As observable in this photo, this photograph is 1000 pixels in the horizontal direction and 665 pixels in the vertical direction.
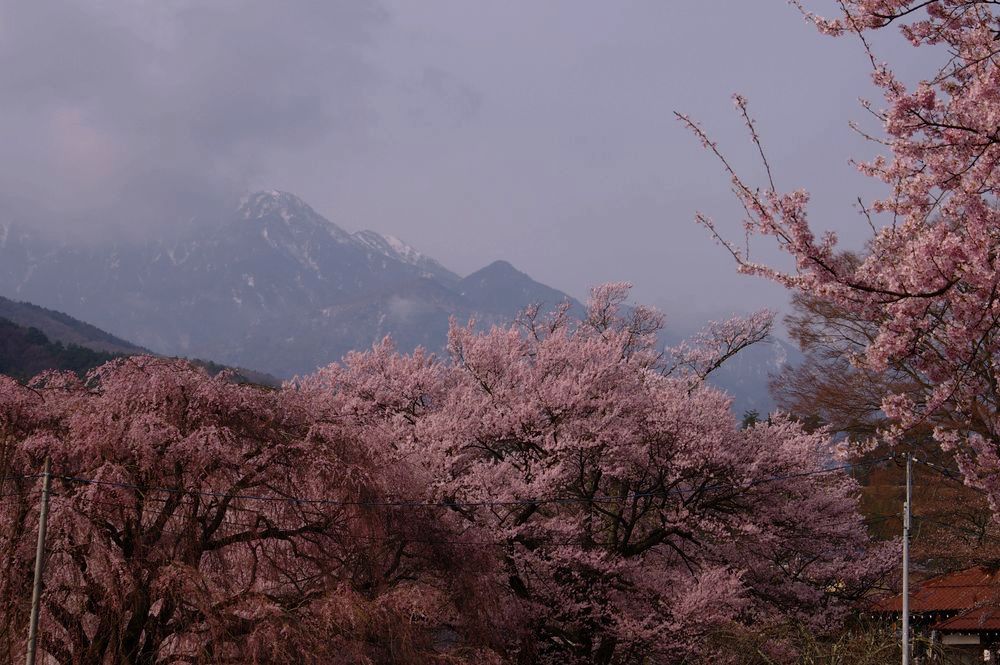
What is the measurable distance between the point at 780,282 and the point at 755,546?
15.1 metres

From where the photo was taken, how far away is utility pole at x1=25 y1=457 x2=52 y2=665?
40.4ft

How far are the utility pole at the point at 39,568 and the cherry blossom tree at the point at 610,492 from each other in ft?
16.1

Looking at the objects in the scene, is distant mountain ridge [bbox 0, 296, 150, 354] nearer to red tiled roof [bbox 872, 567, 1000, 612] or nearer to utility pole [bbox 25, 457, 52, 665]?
red tiled roof [bbox 872, 567, 1000, 612]

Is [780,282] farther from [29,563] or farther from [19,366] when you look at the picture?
[19,366]

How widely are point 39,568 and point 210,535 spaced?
281cm

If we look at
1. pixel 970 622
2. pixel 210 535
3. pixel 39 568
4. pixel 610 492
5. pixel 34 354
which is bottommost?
pixel 970 622

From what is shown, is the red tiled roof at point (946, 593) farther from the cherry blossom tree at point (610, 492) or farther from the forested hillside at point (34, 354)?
the forested hillside at point (34, 354)

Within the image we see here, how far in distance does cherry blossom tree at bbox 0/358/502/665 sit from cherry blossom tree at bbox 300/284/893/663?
3.64 feet

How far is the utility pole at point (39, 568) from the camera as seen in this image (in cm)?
1233

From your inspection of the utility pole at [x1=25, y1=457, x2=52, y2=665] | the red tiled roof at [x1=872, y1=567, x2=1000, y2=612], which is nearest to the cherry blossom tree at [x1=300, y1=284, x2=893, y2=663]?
the red tiled roof at [x1=872, y1=567, x2=1000, y2=612]

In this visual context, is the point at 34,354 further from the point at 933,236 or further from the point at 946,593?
the point at 933,236

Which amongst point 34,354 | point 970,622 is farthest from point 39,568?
point 34,354

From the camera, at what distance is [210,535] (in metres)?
14.6

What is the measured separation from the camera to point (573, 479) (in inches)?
818
